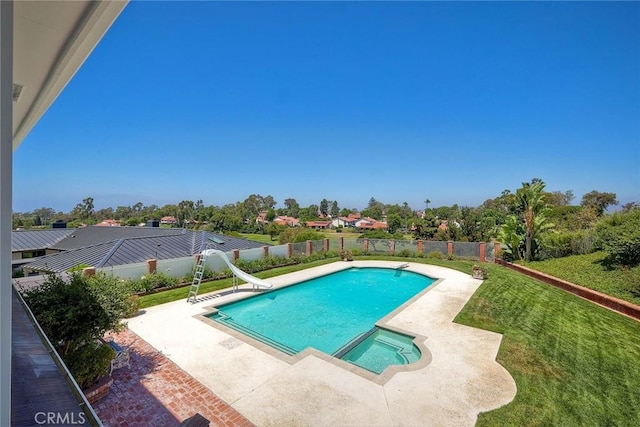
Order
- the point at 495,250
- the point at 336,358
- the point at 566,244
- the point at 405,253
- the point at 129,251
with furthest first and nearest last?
the point at 405,253 → the point at 495,250 → the point at 566,244 → the point at 129,251 → the point at 336,358

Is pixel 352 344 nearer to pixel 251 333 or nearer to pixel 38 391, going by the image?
pixel 251 333

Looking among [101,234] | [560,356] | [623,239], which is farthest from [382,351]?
[101,234]

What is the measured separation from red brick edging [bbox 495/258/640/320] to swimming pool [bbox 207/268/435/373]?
15.0ft

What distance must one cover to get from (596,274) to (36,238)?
3131 centimetres

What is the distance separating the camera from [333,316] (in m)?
9.94

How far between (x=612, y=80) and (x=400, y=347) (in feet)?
43.7

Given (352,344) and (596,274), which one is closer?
(352,344)

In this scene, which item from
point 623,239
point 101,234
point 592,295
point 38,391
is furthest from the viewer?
point 101,234

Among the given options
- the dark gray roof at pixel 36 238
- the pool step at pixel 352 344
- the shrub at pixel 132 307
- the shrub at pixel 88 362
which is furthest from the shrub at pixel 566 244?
the dark gray roof at pixel 36 238

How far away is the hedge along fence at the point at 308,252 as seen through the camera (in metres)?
11.3

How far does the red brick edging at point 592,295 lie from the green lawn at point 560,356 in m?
0.33

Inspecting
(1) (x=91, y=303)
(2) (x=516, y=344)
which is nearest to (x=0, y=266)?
(1) (x=91, y=303)

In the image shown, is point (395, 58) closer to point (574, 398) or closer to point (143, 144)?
point (574, 398)

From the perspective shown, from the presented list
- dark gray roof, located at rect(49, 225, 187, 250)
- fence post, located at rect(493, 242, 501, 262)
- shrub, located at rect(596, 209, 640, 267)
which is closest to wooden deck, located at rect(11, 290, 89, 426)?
shrub, located at rect(596, 209, 640, 267)
